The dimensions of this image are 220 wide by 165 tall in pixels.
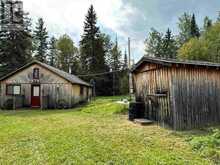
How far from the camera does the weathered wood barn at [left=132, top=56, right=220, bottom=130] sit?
10.8 meters

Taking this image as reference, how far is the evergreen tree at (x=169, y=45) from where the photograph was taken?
2184 inches

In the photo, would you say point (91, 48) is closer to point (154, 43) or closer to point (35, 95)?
point (154, 43)

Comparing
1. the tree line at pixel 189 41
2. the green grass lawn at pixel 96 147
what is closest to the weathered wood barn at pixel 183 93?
the green grass lawn at pixel 96 147

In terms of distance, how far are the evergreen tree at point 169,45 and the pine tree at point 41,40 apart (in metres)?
25.4

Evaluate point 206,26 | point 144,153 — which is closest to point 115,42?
point 206,26

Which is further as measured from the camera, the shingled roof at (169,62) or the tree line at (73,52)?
the tree line at (73,52)

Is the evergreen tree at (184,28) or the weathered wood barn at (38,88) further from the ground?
the evergreen tree at (184,28)

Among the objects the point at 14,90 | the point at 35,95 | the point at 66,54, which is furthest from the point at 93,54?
the point at 14,90

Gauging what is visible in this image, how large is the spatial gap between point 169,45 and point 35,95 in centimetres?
3888

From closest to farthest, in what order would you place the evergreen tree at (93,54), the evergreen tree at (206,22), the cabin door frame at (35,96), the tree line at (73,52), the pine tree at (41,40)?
the cabin door frame at (35,96), the tree line at (73,52), the evergreen tree at (93,54), the evergreen tree at (206,22), the pine tree at (41,40)

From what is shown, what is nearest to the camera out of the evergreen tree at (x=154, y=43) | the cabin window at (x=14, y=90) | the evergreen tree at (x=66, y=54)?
the cabin window at (x=14, y=90)

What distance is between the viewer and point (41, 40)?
53.4m

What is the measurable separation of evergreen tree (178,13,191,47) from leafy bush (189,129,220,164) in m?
45.2

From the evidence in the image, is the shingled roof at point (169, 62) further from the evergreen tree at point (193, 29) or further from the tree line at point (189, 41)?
the evergreen tree at point (193, 29)
